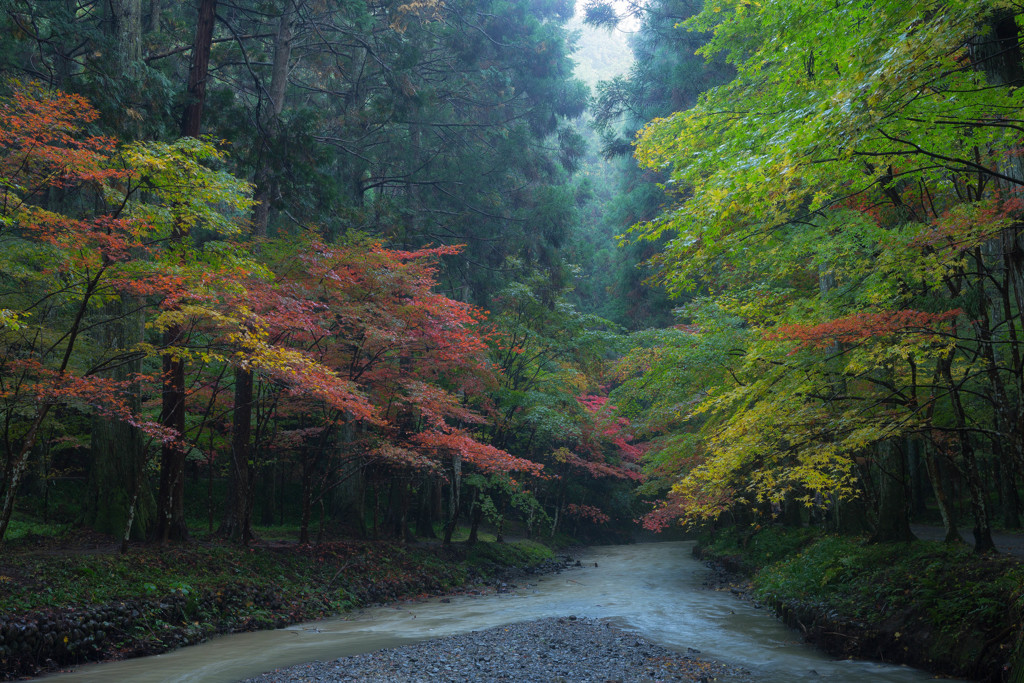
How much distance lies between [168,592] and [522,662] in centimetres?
507

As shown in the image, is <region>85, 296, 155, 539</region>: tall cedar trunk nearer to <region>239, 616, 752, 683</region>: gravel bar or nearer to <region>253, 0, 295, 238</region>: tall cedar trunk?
<region>253, 0, 295, 238</region>: tall cedar trunk

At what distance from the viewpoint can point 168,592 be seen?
854 centimetres

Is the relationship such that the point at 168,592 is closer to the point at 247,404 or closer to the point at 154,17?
the point at 247,404

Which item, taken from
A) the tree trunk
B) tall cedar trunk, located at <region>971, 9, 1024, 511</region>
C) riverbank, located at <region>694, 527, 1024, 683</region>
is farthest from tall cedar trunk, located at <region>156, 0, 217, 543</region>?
tall cedar trunk, located at <region>971, 9, 1024, 511</region>

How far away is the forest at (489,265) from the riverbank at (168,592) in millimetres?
769

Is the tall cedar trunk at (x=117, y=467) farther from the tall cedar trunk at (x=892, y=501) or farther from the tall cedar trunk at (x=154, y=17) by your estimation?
the tall cedar trunk at (x=892, y=501)

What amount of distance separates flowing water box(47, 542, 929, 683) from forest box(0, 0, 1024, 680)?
1.87 metres

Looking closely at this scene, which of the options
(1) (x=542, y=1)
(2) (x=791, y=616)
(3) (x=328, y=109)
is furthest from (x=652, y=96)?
(2) (x=791, y=616)

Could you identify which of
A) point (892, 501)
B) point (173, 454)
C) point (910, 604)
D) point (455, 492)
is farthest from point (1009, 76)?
point (455, 492)

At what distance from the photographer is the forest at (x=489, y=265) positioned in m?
5.93

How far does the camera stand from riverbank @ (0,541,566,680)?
6.86 m

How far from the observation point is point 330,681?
6.34 metres

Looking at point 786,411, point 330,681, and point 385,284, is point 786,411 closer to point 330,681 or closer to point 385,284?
point 330,681

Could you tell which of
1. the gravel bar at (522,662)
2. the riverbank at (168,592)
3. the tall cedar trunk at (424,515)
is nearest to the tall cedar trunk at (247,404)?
the riverbank at (168,592)
